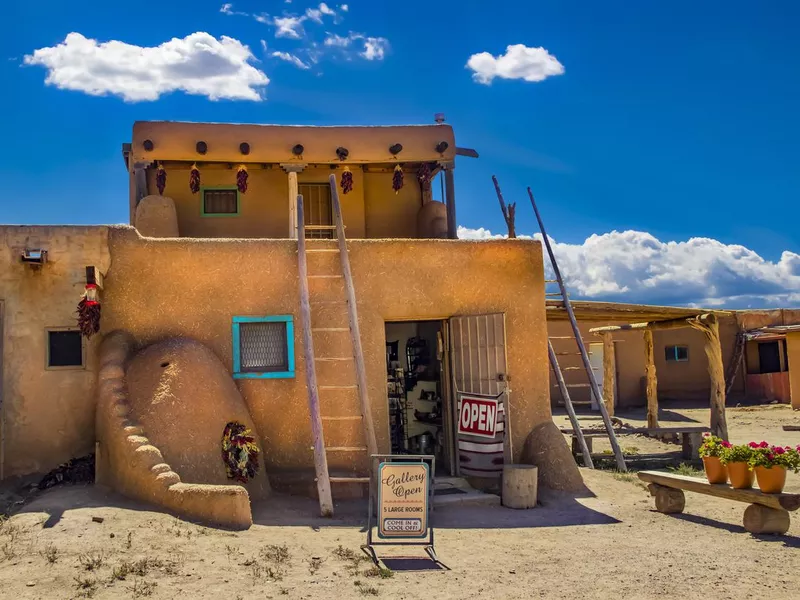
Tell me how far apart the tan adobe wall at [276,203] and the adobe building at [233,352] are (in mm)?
1713

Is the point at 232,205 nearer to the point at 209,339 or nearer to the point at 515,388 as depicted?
the point at 209,339

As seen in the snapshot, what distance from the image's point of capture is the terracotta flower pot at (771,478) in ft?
27.2

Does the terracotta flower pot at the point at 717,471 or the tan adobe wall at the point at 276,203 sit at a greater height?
the tan adobe wall at the point at 276,203

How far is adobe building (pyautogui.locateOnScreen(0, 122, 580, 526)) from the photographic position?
368 inches

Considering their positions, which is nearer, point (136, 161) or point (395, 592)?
point (395, 592)

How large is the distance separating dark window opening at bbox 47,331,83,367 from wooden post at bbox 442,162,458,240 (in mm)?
7255

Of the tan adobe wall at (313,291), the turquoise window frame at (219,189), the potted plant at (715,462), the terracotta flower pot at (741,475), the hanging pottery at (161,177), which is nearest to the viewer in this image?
the terracotta flower pot at (741,475)

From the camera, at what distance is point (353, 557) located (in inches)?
294

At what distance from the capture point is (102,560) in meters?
6.62

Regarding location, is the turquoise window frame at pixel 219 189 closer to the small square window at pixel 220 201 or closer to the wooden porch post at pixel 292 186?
the small square window at pixel 220 201

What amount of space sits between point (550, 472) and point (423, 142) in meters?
6.96

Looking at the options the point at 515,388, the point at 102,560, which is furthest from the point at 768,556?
the point at 102,560

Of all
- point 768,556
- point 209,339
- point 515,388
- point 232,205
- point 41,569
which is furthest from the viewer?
point 232,205

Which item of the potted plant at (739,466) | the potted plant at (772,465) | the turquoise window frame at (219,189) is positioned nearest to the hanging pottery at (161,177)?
the turquoise window frame at (219,189)
